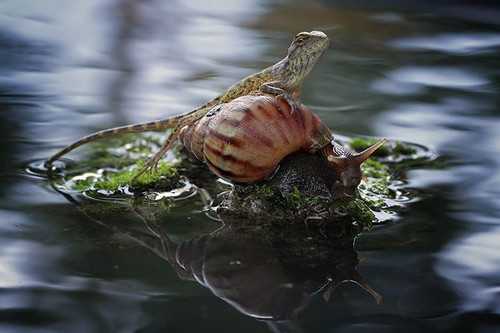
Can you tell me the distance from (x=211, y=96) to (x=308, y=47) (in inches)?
75.6

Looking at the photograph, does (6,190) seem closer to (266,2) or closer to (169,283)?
(169,283)

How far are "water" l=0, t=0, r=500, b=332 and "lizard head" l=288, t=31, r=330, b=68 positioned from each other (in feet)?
3.23

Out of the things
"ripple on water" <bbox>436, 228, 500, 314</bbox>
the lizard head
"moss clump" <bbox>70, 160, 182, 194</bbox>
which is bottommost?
"moss clump" <bbox>70, 160, 182, 194</bbox>

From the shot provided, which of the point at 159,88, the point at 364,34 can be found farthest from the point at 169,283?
the point at 364,34

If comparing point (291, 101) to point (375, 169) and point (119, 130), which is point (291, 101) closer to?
point (375, 169)

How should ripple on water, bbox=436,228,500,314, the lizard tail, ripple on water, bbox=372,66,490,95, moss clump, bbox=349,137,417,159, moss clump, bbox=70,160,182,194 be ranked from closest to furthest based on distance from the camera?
ripple on water, bbox=436,228,500,314 → moss clump, bbox=70,160,182,194 → the lizard tail → moss clump, bbox=349,137,417,159 → ripple on water, bbox=372,66,490,95

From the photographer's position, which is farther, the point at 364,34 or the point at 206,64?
the point at 364,34

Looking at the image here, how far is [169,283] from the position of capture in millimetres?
3268

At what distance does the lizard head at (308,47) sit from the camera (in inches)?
173

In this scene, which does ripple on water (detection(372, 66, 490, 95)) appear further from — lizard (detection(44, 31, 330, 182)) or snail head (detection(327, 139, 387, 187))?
snail head (detection(327, 139, 387, 187))

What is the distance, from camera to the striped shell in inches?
150

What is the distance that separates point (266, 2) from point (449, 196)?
5783mm

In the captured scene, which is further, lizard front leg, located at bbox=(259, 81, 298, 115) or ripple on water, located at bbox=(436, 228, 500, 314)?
lizard front leg, located at bbox=(259, 81, 298, 115)

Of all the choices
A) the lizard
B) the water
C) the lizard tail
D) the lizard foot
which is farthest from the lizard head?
the water
